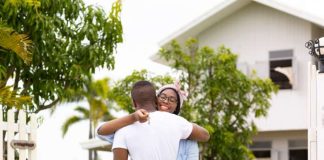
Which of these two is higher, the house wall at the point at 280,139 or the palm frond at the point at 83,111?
the palm frond at the point at 83,111

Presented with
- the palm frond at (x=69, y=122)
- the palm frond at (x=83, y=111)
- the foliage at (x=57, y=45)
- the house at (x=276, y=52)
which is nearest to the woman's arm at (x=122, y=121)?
the foliage at (x=57, y=45)

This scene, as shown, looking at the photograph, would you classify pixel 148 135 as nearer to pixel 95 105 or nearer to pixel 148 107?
pixel 148 107

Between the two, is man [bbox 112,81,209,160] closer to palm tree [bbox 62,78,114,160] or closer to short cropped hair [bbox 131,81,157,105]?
short cropped hair [bbox 131,81,157,105]

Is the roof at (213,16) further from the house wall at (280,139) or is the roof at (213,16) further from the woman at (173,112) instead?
the woman at (173,112)

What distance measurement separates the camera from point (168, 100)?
5340mm

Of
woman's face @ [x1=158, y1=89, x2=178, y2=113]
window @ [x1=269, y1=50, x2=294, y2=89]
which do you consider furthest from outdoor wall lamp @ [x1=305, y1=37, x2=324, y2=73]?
window @ [x1=269, y1=50, x2=294, y2=89]

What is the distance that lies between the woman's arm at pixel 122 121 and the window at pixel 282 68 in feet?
58.4

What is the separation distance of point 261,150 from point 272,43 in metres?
2.78

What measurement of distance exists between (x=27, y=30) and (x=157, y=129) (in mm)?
6160

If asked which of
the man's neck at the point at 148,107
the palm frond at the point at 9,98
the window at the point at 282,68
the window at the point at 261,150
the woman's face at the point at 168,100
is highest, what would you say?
the window at the point at 282,68

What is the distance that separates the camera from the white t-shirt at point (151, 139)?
510 centimetres

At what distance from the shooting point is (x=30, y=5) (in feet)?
34.9

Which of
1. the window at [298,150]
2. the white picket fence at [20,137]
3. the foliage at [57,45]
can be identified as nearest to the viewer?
the white picket fence at [20,137]

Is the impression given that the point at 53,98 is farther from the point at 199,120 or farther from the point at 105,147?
the point at 105,147
